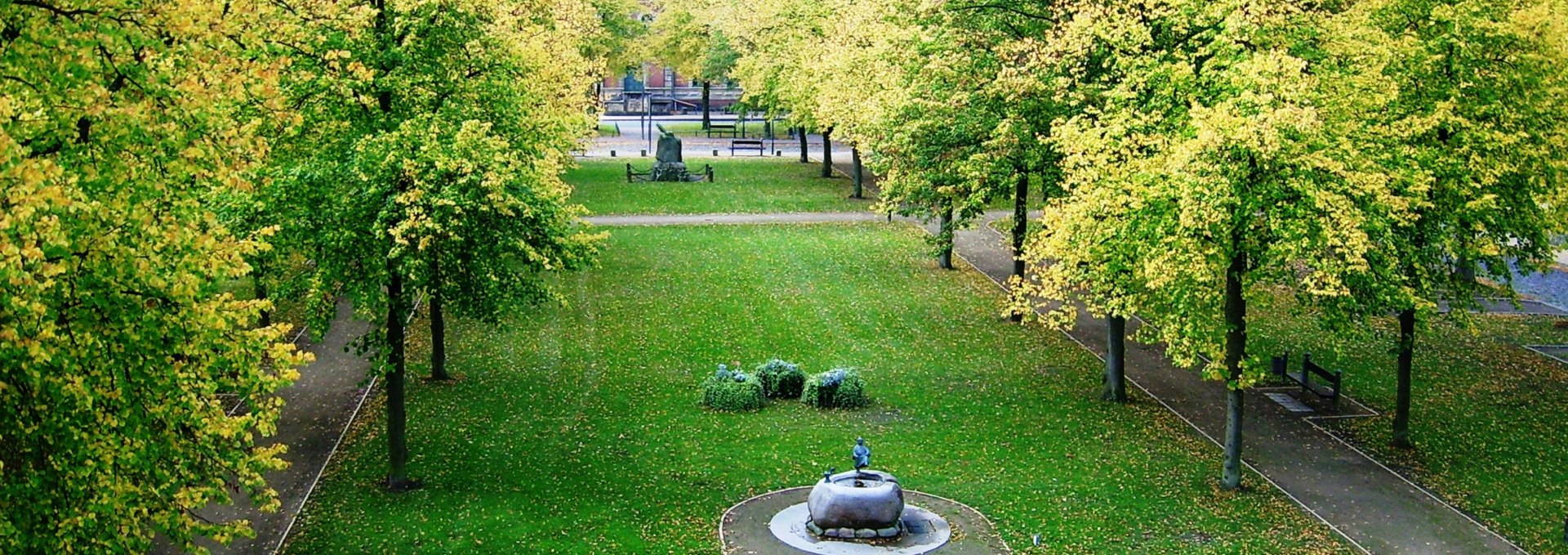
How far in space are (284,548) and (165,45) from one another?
885 centimetres

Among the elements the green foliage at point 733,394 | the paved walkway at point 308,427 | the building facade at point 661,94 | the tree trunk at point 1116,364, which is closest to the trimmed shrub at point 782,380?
the green foliage at point 733,394

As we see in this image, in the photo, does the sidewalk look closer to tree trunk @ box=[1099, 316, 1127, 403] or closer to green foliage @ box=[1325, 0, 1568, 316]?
tree trunk @ box=[1099, 316, 1127, 403]

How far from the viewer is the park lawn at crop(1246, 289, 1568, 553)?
76.8 ft

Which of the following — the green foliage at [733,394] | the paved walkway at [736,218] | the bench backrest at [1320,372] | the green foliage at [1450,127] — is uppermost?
the green foliage at [1450,127]

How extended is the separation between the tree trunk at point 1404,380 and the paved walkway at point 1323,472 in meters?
0.89

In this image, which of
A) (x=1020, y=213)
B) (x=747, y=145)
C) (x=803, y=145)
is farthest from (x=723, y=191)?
(x=1020, y=213)

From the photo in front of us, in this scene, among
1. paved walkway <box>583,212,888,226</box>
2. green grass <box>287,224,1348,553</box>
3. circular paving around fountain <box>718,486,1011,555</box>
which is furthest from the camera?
paved walkway <box>583,212,888,226</box>

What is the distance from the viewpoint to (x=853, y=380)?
1107 inches

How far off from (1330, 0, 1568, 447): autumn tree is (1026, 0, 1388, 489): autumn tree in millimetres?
982

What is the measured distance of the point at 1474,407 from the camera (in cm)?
2878

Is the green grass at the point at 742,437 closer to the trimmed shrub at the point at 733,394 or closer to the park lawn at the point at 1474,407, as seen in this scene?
the trimmed shrub at the point at 733,394

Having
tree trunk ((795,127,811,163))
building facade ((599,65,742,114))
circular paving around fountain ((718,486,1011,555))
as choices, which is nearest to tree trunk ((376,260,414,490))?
circular paving around fountain ((718,486,1011,555))

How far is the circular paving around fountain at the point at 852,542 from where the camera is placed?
20.4 m

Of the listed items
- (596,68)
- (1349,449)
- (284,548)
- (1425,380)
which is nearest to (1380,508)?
(1349,449)
